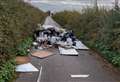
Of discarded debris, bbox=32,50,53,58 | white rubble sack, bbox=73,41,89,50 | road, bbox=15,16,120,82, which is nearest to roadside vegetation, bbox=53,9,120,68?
white rubble sack, bbox=73,41,89,50

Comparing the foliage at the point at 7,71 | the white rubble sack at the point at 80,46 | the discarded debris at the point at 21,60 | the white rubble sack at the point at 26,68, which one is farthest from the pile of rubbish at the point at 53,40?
the foliage at the point at 7,71

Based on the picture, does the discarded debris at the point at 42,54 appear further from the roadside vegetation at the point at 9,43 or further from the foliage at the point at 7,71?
the foliage at the point at 7,71

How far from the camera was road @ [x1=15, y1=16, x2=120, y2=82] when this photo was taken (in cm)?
799

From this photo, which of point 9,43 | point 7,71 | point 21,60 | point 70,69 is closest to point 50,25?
point 21,60

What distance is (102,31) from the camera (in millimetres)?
10922

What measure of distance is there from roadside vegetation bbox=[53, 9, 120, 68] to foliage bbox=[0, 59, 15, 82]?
319 centimetres

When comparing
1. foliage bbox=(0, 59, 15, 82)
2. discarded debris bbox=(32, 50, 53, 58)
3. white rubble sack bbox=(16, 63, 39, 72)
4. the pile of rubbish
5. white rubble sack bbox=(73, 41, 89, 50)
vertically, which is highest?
foliage bbox=(0, 59, 15, 82)

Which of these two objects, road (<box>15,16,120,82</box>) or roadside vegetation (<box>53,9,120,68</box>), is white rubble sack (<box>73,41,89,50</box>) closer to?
roadside vegetation (<box>53,9,120,68</box>)

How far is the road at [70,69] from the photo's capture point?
7.99 meters

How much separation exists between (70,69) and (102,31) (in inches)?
99.1

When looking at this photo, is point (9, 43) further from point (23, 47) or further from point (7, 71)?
point (23, 47)

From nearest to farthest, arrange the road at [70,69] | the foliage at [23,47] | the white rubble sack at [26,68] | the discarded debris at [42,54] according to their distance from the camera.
Answer: 1. the road at [70,69]
2. the white rubble sack at [26,68]
3. the foliage at [23,47]
4. the discarded debris at [42,54]

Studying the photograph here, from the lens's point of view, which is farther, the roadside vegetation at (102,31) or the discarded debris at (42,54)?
the discarded debris at (42,54)

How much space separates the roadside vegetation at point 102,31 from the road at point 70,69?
413 millimetres
